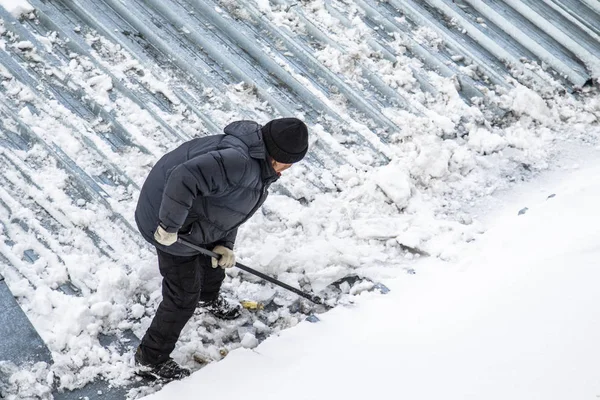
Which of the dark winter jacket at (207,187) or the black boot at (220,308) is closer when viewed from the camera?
the dark winter jacket at (207,187)

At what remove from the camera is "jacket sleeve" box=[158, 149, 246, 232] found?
10.5 ft

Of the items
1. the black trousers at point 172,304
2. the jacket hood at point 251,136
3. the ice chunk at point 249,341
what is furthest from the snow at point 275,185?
the jacket hood at point 251,136

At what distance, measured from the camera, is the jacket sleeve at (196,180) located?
3.20 m

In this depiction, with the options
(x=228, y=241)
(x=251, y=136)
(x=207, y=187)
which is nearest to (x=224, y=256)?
(x=228, y=241)

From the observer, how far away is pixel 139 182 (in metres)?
4.68

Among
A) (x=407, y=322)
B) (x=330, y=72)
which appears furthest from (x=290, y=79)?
(x=407, y=322)

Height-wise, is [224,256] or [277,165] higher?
[277,165]

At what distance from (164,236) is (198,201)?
24 centimetres

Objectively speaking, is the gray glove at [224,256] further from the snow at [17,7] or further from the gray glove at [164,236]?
the snow at [17,7]

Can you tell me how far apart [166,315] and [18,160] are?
1.79m

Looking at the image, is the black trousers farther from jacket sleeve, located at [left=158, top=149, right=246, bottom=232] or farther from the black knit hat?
the black knit hat

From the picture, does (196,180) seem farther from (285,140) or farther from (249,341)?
(249,341)

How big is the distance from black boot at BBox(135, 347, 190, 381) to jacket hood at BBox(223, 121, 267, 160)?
4.15 ft

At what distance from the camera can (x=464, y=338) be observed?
3.54m
